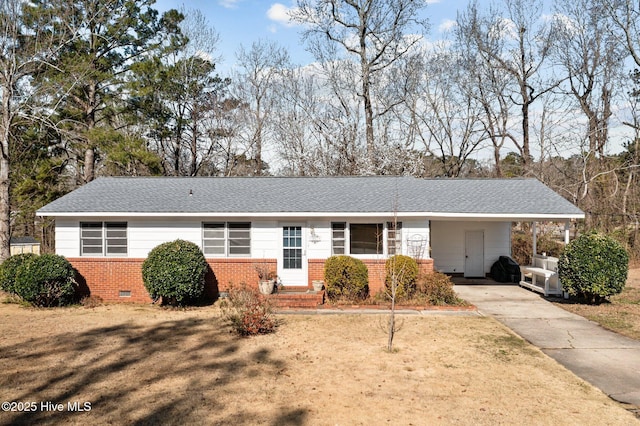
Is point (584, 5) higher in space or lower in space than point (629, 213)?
higher

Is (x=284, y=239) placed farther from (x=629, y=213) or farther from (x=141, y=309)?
(x=629, y=213)

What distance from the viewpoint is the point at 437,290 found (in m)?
13.1

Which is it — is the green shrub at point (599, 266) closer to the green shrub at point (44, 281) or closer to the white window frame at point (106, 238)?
the white window frame at point (106, 238)

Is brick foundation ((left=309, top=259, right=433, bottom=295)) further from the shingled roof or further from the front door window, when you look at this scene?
the shingled roof

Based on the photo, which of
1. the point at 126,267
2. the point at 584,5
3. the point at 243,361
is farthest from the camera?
the point at 584,5

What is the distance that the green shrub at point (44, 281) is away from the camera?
40.9 feet

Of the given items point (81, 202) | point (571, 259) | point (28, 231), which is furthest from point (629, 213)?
point (28, 231)

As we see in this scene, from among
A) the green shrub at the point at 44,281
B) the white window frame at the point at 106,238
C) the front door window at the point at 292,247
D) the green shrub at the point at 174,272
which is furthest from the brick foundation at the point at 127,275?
the green shrub at the point at 174,272

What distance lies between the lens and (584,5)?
27172 millimetres

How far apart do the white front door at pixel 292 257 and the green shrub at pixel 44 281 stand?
20.5ft

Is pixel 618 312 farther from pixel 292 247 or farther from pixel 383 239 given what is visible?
pixel 292 247

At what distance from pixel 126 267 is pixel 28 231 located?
21.2 meters

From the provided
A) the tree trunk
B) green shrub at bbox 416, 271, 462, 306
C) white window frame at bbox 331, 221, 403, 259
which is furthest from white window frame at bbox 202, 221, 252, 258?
the tree trunk

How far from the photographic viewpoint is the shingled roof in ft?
46.3
